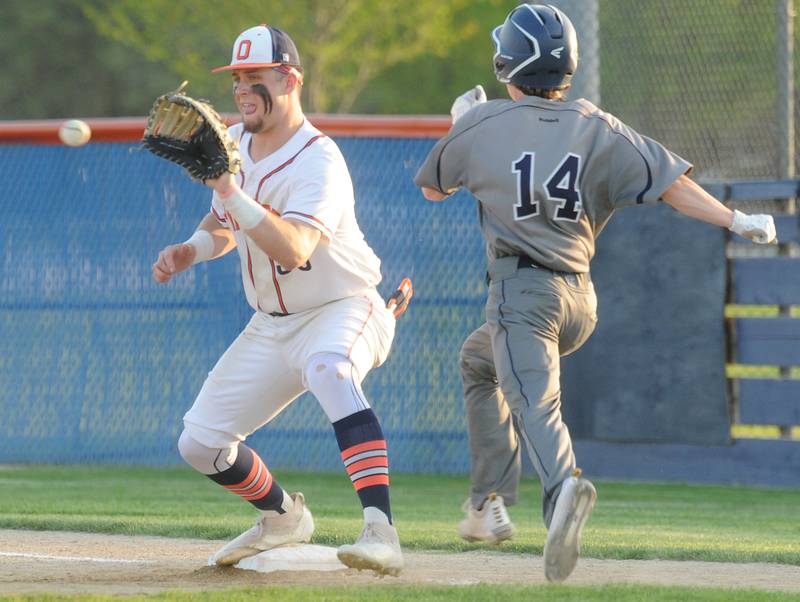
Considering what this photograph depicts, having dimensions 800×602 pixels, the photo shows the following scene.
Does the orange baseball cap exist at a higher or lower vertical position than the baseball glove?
higher

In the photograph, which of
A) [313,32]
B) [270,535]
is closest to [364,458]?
[270,535]

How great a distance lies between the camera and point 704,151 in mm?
9852

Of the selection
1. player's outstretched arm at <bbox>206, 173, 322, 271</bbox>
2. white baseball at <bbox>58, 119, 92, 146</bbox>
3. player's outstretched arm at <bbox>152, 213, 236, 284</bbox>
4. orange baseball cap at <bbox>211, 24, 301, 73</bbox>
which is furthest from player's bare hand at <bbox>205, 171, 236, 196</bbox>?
white baseball at <bbox>58, 119, 92, 146</bbox>

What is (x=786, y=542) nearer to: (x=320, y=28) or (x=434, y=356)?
(x=434, y=356)

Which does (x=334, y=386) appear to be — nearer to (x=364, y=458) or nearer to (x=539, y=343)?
→ (x=364, y=458)

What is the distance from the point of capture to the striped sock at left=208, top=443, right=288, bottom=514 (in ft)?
17.7

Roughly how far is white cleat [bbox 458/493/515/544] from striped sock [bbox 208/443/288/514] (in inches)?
34.9

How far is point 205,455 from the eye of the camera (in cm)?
531

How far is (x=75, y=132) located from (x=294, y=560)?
16.3 ft

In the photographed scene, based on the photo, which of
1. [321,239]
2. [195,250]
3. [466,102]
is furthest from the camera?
[466,102]

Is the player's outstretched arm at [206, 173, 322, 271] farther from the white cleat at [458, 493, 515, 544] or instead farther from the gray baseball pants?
the white cleat at [458, 493, 515, 544]

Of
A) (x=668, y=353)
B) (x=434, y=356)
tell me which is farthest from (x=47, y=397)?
(x=668, y=353)

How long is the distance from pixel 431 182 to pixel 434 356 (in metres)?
4.14

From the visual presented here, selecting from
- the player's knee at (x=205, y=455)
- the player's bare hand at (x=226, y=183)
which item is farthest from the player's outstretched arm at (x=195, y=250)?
the player's bare hand at (x=226, y=183)
